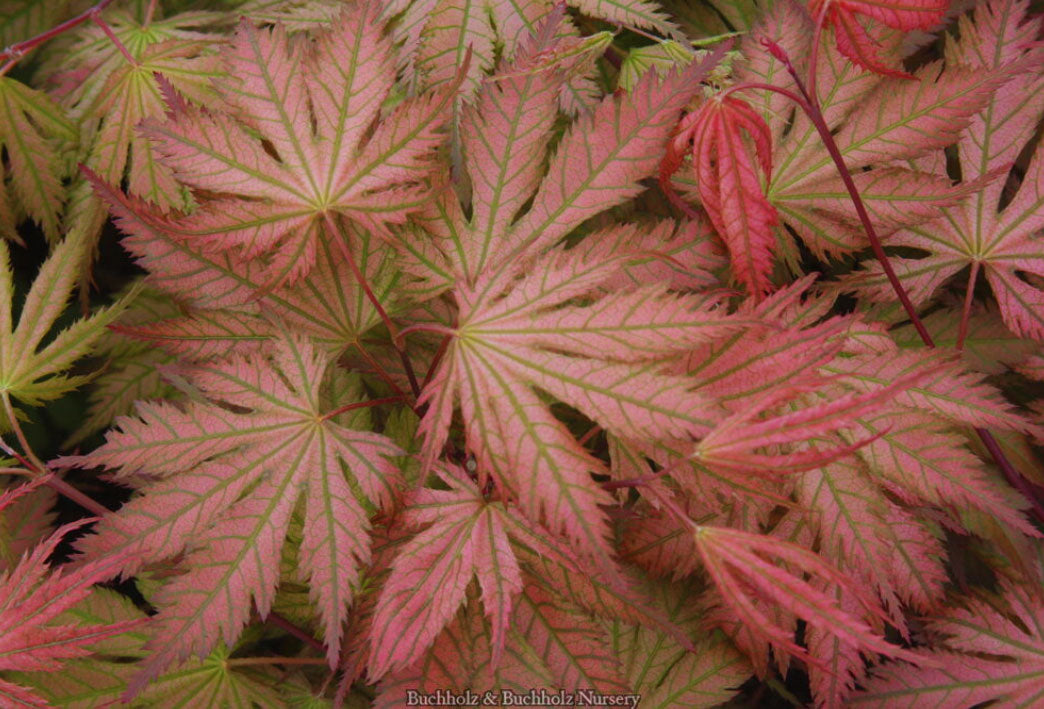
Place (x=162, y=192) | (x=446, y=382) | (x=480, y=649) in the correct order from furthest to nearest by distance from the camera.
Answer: (x=162, y=192)
(x=480, y=649)
(x=446, y=382)

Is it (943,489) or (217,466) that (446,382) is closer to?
(217,466)

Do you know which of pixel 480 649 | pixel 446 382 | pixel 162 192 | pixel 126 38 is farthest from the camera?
pixel 126 38

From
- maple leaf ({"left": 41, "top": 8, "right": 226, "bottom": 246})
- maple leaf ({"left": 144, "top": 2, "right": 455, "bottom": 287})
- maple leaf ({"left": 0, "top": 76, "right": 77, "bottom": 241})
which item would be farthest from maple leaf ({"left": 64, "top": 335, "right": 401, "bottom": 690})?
maple leaf ({"left": 0, "top": 76, "right": 77, "bottom": 241})

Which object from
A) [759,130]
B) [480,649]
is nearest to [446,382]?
→ [480,649]

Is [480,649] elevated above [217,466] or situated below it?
below

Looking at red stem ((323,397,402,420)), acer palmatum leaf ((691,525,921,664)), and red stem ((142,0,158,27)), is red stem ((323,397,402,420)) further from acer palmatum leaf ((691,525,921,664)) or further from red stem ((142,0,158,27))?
red stem ((142,0,158,27))

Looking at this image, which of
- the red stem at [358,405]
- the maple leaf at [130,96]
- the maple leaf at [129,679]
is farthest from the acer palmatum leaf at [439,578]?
the maple leaf at [130,96]
